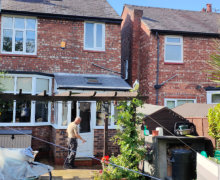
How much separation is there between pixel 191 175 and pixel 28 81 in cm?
742

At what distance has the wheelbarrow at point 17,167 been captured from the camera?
6238mm

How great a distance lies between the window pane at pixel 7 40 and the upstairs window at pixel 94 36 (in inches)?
132

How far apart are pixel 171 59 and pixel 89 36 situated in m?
4.39

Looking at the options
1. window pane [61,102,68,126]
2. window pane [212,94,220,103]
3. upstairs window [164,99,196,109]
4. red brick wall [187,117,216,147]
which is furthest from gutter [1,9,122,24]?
red brick wall [187,117,216,147]

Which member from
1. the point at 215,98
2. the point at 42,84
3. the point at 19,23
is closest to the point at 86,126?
the point at 42,84

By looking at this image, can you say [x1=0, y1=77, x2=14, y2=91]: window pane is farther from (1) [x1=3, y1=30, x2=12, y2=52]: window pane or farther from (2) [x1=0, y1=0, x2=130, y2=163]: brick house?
(1) [x1=3, y1=30, x2=12, y2=52]: window pane

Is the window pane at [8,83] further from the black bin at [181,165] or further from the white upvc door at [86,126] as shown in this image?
the black bin at [181,165]

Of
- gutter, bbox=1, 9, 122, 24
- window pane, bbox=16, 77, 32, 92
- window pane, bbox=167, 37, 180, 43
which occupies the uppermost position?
gutter, bbox=1, 9, 122, 24

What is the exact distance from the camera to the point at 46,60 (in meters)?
12.0

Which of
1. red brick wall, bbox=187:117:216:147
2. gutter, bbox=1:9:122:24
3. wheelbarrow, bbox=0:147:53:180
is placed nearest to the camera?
wheelbarrow, bbox=0:147:53:180

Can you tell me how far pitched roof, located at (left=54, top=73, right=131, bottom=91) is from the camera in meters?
10.8

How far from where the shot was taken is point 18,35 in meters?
11.9

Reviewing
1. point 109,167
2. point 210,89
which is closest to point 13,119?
point 109,167

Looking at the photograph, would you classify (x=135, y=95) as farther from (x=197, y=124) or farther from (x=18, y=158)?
(x=18, y=158)
